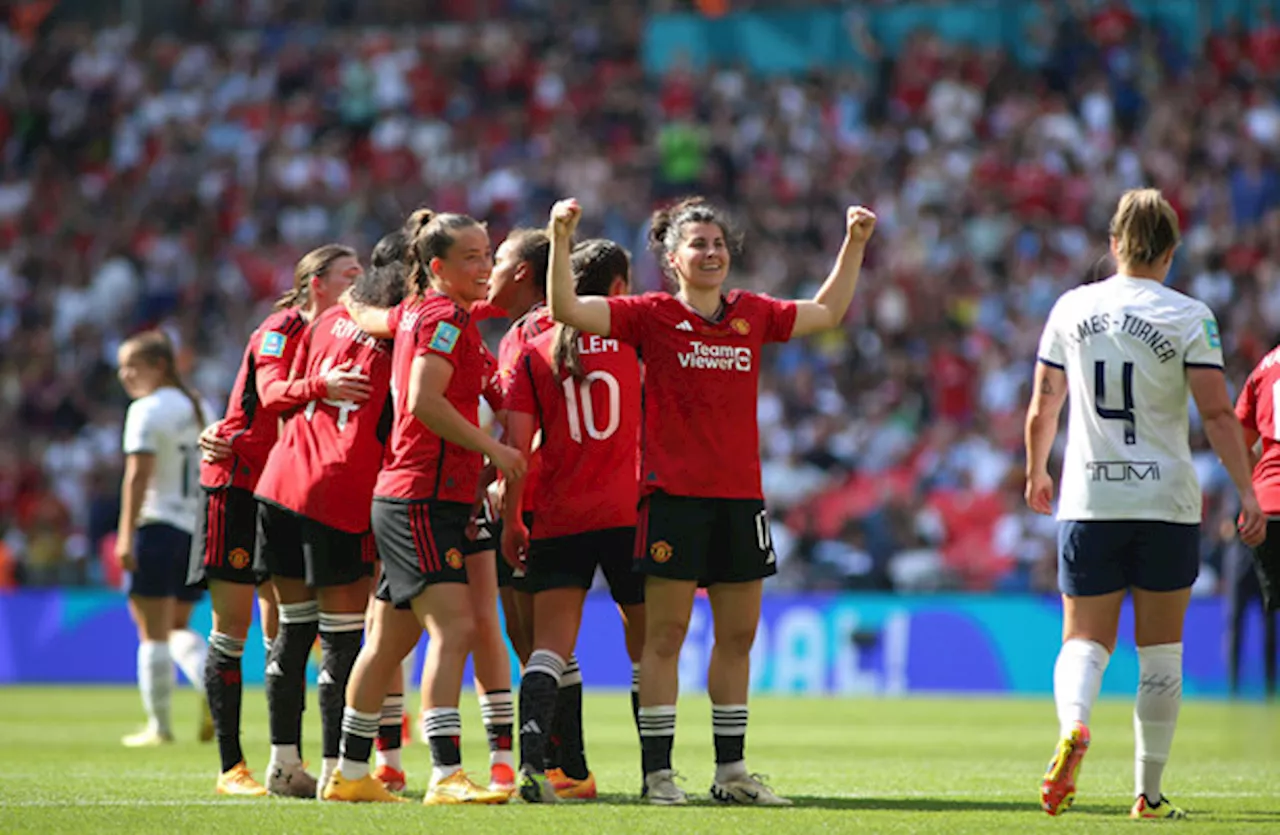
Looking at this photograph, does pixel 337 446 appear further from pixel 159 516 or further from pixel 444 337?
pixel 159 516

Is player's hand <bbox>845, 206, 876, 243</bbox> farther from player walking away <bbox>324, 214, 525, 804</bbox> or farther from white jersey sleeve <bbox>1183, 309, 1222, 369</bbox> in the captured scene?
player walking away <bbox>324, 214, 525, 804</bbox>

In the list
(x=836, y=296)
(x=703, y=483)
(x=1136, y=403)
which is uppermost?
(x=836, y=296)

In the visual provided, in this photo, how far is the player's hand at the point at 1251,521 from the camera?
7098 mm

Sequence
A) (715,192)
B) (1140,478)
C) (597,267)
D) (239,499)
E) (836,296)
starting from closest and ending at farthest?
(1140,478) → (836,296) → (597,267) → (239,499) → (715,192)

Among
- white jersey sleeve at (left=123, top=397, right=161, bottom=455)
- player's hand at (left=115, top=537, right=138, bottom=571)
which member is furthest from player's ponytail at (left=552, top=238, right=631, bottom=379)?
player's hand at (left=115, top=537, right=138, bottom=571)

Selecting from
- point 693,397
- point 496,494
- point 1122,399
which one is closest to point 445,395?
point 693,397

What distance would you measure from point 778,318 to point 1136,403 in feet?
4.89

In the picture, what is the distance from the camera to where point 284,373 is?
8.11 meters

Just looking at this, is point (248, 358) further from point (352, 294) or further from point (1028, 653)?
point (1028, 653)

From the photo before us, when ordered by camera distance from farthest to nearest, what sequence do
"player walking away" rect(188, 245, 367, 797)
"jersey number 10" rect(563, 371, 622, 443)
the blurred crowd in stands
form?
the blurred crowd in stands, "player walking away" rect(188, 245, 367, 797), "jersey number 10" rect(563, 371, 622, 443)

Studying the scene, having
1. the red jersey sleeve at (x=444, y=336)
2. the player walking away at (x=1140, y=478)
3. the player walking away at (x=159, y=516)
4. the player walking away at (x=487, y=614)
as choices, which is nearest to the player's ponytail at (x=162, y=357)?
the player walking away at (x=159, y=516)

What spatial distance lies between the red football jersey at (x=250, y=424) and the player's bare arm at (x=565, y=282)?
1.47m

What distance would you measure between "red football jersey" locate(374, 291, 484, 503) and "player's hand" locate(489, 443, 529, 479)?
0.96ft

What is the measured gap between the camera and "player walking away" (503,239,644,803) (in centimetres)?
775
